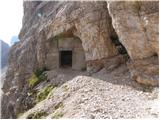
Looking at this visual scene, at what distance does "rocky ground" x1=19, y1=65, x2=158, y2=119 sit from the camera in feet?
64.5

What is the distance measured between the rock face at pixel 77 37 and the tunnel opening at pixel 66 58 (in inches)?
4.3

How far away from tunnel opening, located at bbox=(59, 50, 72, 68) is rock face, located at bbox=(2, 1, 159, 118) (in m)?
0.11

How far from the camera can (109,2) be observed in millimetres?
25781

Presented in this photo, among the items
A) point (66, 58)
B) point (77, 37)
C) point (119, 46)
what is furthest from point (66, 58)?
point (119, 46)

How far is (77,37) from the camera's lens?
3412cm

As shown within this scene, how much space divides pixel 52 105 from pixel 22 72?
13.8 m

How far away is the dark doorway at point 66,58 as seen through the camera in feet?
121

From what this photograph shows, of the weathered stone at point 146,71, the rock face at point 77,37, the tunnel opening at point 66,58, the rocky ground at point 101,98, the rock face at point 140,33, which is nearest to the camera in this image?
the rocky ground at point 101,98

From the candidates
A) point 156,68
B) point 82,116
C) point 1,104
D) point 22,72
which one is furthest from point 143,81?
point 1,104

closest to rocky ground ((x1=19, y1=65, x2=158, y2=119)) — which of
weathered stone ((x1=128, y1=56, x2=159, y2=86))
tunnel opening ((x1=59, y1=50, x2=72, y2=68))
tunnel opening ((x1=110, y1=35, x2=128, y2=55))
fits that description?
weathered stone ((x1=128, y1=56, x2=159, y2=86))

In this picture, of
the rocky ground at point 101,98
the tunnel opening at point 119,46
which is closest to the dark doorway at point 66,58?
the rocky ground at point 101,98

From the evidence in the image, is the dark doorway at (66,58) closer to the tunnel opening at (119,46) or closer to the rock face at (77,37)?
the rock face at (77,37)

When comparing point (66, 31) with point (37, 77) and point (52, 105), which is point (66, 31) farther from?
point (52, 105)

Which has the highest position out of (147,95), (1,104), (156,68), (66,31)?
(66,31)
